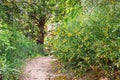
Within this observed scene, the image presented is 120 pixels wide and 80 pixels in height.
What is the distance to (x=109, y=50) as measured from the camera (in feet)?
14.9

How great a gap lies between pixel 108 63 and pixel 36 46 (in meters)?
5.82

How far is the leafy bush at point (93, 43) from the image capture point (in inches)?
180

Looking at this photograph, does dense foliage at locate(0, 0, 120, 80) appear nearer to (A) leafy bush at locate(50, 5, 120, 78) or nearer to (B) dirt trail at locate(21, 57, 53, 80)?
(A) leafy bush at locate(50, 5, 120, 78)

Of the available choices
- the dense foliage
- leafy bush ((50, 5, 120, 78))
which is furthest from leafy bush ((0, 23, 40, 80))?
leafy bush ((50, 5, 120, 78))

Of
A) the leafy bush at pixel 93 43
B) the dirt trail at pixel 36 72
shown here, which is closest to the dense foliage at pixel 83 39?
the leafy bush at pixel 93 43

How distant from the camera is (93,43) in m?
4.86

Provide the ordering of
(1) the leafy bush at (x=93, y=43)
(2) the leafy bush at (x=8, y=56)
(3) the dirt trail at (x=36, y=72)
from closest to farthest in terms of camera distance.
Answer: (1) the leafy bush at (x=93, y=43) → (2) the leafy bush at (x=8, y=56) → (3) the dirt trail at (x=36, y=72)

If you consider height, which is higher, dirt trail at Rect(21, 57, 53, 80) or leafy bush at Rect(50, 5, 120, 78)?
leafy bush at Rect(50, 5, 120, 78)

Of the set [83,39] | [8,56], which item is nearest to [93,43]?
[83,39]

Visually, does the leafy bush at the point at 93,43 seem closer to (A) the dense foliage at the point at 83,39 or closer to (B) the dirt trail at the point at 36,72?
(A) the dense foliage at the point at 83,39

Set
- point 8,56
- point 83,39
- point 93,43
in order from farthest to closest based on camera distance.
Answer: point 8,56 → point 83,39 → point 93,43

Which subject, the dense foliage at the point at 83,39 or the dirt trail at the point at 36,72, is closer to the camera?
the dense foliage at the point at 83,39

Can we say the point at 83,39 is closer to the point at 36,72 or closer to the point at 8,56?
the point at 36,72

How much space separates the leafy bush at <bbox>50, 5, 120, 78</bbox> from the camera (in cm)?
456
